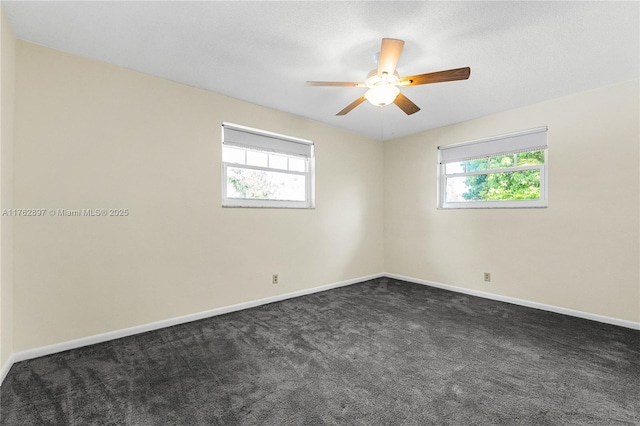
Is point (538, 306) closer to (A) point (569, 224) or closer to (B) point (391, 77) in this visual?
(A) point (569, 224)

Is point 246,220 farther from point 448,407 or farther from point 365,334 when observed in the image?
point 448,407

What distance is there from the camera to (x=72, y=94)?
2357 millimetres

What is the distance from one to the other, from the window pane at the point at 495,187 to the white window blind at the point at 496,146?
28 centimetres

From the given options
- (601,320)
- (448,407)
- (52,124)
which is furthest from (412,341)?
(52,124)

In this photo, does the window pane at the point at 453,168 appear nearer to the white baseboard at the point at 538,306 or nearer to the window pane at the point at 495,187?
the window pane at the point at 495,187

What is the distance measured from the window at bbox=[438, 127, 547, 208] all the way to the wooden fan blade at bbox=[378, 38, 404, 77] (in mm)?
2475

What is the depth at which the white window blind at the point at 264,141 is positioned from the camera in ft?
10.8

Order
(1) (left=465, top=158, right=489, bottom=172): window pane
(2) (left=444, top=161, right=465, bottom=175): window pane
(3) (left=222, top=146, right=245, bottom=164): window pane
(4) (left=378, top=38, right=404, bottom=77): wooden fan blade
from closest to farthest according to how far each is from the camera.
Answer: (4) (left=378, top=38, right=404, bottom=77): wooden fan blade
(3) (left=222, top=146, right=245, bottom=164): window pane
(1) (left=465, top=158, right=489, bottom=172): window pane
(2) (left=444, top=161, right=465, bottom=175): window pane

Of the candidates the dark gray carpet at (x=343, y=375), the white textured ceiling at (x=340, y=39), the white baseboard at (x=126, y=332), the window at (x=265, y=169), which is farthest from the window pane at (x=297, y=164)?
the dark gray carpet at (x=343, y=375)

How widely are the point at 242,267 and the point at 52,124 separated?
2143 millimetres

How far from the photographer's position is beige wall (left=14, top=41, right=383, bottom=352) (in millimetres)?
2207

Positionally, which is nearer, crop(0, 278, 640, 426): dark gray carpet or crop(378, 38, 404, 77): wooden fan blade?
Result: crop(0, 278, 640, 426): dark gray carpet

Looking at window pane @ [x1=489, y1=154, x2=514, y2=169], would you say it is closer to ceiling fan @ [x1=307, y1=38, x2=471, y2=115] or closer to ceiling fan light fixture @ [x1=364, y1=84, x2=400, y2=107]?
ceiling fan @ [x1=307, y1=38, x2=471, y2=115]

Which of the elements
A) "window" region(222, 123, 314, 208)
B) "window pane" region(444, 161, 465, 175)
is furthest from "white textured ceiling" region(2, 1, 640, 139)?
"window pane" region(444, 161, 465, 175)
